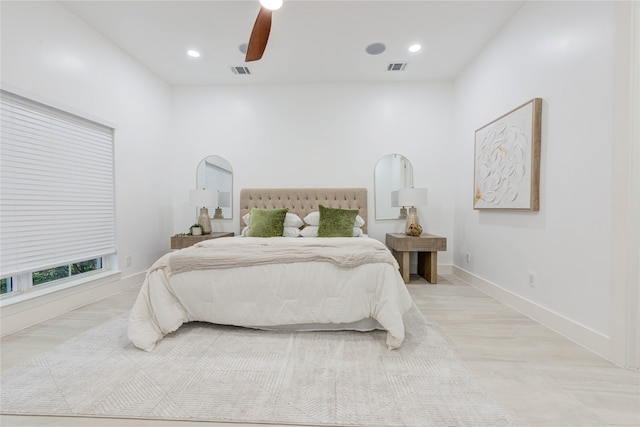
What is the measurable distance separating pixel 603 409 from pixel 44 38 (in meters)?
4.80

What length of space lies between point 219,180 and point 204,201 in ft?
1.77

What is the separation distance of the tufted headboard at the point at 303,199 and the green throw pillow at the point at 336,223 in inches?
18.1

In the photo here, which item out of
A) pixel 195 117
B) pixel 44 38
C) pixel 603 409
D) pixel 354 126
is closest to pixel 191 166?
pixel 195 117

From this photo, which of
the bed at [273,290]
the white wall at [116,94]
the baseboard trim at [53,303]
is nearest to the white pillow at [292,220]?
the white wall at [116,94]

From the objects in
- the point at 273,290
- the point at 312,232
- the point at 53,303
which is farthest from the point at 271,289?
the point at 53,303

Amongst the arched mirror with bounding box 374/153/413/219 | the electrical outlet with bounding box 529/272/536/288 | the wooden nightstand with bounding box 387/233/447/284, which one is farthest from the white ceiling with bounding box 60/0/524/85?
the electrical outlet with bounding box 529/272/536/288

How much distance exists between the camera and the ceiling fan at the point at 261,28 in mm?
1875

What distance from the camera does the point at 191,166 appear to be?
4348 mm

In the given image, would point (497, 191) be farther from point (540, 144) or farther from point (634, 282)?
point (634, 282)

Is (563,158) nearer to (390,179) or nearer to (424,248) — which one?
(424,248)

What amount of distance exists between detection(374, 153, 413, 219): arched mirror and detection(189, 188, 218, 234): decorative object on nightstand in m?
2.43

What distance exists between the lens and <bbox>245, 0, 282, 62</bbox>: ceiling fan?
1.88m

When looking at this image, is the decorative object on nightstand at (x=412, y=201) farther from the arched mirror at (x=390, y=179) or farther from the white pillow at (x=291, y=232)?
the white pillow at (x=291, y=232)

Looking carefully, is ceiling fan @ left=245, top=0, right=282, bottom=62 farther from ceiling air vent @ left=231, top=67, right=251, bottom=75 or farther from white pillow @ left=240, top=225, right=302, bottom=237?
white pillow @ left=240, top=225, right=302, bottom=237
